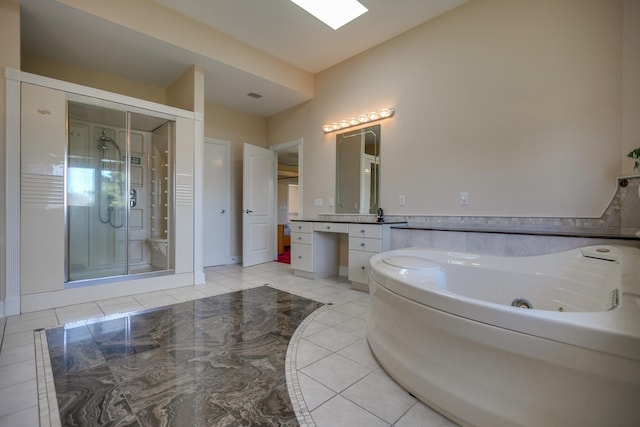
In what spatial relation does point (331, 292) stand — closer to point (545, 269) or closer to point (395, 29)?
point (545, 269)

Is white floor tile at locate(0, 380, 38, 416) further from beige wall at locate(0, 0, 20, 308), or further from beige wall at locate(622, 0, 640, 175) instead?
beige wall at locate(622, 0, 640, 175)

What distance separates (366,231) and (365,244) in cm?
15

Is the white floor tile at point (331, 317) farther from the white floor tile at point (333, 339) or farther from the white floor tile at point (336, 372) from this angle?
the white floor tile at point (336, 372)

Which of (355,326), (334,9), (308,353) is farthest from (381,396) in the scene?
(334,9)

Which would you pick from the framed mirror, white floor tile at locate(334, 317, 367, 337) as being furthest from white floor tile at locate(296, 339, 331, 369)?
the framed mirror

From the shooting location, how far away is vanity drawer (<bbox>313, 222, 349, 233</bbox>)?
11.4ft

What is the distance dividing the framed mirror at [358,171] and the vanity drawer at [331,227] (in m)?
0.52

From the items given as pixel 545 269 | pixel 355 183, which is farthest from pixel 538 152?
pixel 355 183

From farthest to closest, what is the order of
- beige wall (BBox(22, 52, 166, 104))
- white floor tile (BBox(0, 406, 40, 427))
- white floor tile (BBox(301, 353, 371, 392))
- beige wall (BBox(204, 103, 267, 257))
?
beige wall (BBox(204, 103, 267, 257)) < beige wall (BBox(22, 52, 166, 104)) < white floor tile (BBox(301, 353, 371, 392)) < white floor tile (BBox(0, 406, 40, 427))

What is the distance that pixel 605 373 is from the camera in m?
0.86

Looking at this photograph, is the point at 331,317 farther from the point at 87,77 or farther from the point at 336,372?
the point at 87,77

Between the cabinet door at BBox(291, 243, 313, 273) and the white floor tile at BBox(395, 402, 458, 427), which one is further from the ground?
the cabinet door at BBox(291, 243, 313, 273)

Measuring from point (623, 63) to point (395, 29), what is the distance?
211 centimetres

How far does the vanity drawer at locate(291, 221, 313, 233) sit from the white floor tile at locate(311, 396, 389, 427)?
8.44 feet
